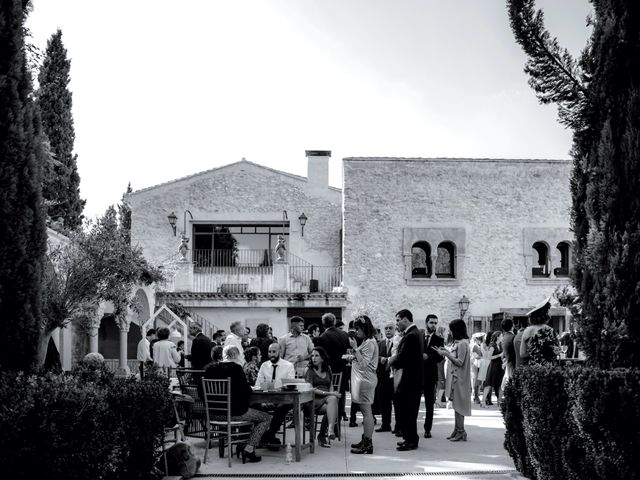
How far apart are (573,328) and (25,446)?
184 inches

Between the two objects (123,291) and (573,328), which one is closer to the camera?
(573,328)

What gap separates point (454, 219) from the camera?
2733 cm

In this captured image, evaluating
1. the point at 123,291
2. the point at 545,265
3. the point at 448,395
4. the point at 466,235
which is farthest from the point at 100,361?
the point at 545,265

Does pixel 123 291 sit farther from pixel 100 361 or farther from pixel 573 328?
pixel 573 328

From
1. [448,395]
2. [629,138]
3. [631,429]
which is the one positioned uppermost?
[629,138]

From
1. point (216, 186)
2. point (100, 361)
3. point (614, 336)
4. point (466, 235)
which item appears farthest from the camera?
point (216, 186)

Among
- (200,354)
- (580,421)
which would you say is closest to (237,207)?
(200,354)

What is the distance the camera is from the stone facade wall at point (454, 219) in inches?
1065

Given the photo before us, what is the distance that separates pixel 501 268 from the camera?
27266 mm

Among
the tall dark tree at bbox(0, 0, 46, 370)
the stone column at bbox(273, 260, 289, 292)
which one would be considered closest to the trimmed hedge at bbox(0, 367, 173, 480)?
the tall dark tree at bbox(0, 0, 46, 370)

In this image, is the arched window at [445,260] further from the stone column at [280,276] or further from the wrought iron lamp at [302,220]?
the stone column at [280,276]

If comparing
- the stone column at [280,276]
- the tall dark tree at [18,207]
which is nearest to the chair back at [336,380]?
the tall dark tree at [18,207]

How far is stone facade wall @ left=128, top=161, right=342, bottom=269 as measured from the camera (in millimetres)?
29000

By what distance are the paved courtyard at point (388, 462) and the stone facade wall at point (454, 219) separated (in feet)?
53.6
